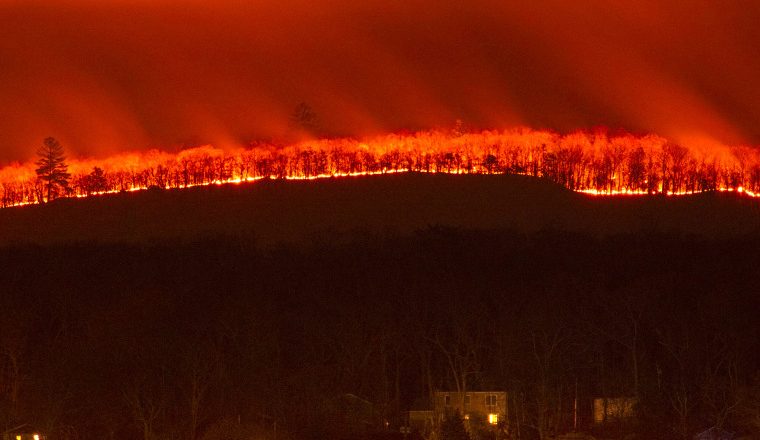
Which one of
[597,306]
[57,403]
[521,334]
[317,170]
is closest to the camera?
[57,403]

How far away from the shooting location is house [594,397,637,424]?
162ft

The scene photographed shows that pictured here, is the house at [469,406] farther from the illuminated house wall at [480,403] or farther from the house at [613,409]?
the house at [613,409]

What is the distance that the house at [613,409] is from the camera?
49434 millimetres

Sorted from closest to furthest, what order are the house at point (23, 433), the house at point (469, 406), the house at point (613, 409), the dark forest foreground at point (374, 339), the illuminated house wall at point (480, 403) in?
the house at point (23, 433) → the house at point (613, 409) → the dark forest foreground at point (374, 339) → the house at point (469, 406) → the illuminated house wall at point (480, 403)

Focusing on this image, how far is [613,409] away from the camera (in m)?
A: 51.4

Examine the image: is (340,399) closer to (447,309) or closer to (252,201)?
(447,309)

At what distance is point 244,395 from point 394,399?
7.94 meters

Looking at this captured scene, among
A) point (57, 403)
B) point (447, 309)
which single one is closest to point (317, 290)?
point (447, 309)

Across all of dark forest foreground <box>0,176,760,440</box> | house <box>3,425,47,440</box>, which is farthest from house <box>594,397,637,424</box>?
house <box>3,425,47,440</box>

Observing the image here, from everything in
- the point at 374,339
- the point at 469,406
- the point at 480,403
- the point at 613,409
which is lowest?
the point at 613,409

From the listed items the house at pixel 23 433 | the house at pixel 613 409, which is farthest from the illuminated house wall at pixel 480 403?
the house at pixel 23 433

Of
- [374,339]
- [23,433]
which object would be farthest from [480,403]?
[23,433]

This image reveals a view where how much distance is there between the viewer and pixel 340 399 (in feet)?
172

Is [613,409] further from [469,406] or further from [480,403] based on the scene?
[469,406]
